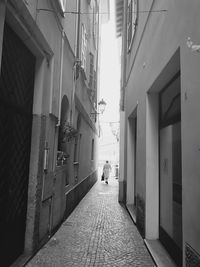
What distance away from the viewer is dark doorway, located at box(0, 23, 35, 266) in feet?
13.1

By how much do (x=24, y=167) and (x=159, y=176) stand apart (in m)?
2.77

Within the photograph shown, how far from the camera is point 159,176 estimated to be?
5.67 meters

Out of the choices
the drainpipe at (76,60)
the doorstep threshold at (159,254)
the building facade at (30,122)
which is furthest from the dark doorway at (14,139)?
the drainpipe at (76,60)

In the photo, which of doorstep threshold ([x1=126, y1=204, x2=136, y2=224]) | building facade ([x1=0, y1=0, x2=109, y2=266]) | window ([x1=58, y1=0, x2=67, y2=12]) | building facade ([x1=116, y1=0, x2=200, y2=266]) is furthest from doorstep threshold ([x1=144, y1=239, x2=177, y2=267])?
window ([x1=58, y1=0, x2=67, y2=12])

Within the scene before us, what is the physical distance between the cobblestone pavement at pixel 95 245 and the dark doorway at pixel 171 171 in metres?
0.54

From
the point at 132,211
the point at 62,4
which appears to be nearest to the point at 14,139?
the point at 62,4

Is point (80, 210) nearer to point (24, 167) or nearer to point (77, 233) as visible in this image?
point (77, 233)

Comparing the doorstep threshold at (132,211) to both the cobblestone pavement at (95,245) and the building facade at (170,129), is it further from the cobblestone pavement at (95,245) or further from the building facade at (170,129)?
the building facade at (170,129)

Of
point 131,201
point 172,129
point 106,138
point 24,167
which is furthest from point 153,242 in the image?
point 106,138

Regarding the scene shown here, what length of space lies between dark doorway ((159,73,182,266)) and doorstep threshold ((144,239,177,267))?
86 millimetres

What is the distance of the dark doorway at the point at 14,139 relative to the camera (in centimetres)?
400

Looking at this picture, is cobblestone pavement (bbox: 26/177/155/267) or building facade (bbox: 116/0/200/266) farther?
cobblestone pavement (bbox: 26/177/155/267)

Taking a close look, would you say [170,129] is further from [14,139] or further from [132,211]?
[132,211]

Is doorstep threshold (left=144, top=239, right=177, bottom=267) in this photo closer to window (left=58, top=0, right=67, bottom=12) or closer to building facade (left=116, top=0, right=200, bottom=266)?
building facade (left=116, top=0, right=200, bottom=266)
